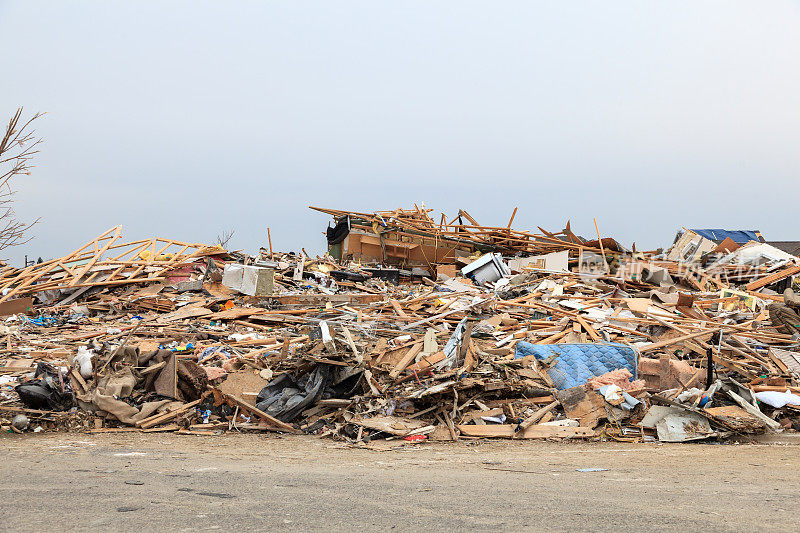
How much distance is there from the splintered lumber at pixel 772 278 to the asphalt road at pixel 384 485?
10.4 meters

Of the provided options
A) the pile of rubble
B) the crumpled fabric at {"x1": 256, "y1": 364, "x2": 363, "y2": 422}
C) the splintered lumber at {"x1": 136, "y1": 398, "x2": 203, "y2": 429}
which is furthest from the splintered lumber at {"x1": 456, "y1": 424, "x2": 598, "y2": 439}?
the splintered lumber at {"x1": 136, "y1": 398, "x2": 203, "y2": 429}

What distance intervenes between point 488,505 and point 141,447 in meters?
4.41

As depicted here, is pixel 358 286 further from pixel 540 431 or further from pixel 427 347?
pixel 540 431

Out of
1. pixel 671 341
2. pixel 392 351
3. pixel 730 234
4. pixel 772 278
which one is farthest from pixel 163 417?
pixel 730 234

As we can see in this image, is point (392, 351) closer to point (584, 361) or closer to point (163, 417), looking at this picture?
point (584, 361)

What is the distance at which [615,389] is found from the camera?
27.3 feet

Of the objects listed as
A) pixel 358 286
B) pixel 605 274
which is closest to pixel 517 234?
pixel 605 274

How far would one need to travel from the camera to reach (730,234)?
23.2 m

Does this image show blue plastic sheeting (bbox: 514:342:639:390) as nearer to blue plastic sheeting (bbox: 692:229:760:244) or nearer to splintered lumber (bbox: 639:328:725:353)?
splintered lumber (bbox: 639:328:725:353)

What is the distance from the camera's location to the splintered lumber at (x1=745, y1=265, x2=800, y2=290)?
16.6 metres

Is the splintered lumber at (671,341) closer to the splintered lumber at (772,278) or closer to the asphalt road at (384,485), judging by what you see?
the asphalt road at (384,485)

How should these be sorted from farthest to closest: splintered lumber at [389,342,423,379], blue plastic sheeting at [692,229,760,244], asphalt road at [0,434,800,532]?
blue plastic sheeting at [692,229,760,244], splintered lumber at [389,342,423,379], asphalt road at [0,434,800,532]

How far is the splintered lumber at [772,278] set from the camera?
16.6 metres

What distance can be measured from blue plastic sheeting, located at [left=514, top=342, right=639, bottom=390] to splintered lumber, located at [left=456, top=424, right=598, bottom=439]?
0.94 metres
